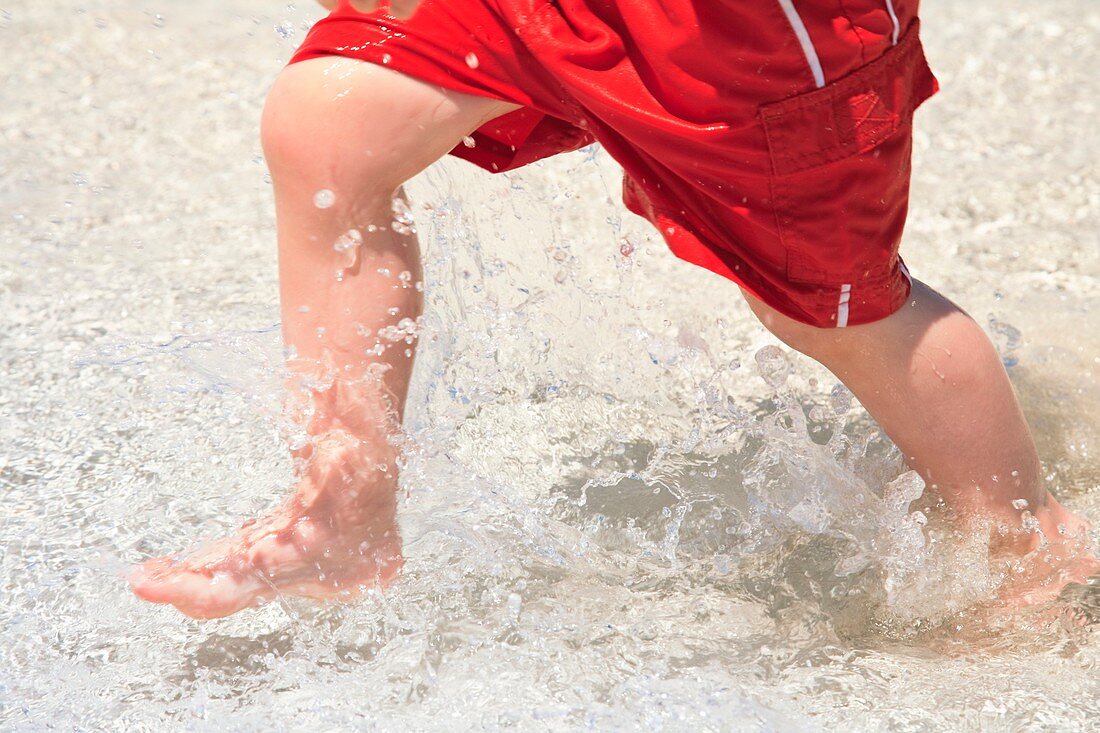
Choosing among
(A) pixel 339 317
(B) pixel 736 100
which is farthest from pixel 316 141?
(B) pixel 736 100

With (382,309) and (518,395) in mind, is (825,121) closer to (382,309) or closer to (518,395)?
(382,309)

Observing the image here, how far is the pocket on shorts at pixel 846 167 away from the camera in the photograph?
1140 mm

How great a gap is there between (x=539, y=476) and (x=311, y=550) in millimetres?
374

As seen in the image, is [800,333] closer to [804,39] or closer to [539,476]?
[804,39]

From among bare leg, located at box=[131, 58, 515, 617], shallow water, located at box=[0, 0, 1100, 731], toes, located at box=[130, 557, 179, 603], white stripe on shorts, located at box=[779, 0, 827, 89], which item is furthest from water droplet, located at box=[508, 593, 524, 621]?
white stripe on shorts, located at box=[779, 0, 827, 89]

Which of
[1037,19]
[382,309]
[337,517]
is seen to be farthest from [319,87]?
[1037,19]

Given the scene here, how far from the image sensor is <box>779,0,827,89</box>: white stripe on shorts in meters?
1.10

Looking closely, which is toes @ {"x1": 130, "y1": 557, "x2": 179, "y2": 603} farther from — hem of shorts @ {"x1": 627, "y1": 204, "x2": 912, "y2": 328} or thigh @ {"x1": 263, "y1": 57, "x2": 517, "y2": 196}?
hem of shorts @ {"x1": 627, "y1": 204, "x2": 912, "y2": 328}

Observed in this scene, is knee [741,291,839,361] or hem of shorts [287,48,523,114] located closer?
hem of shorts [287,48,523,114]

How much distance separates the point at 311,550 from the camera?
4.36ft

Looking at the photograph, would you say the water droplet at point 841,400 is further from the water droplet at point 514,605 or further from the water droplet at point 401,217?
the water droplet at point 401,217

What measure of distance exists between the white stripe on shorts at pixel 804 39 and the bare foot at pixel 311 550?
579 mm

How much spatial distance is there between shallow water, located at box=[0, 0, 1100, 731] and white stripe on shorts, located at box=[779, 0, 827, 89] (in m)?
0.44

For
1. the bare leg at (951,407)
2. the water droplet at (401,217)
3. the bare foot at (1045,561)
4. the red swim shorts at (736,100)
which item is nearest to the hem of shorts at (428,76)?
the red swim shorts at (736,100)
